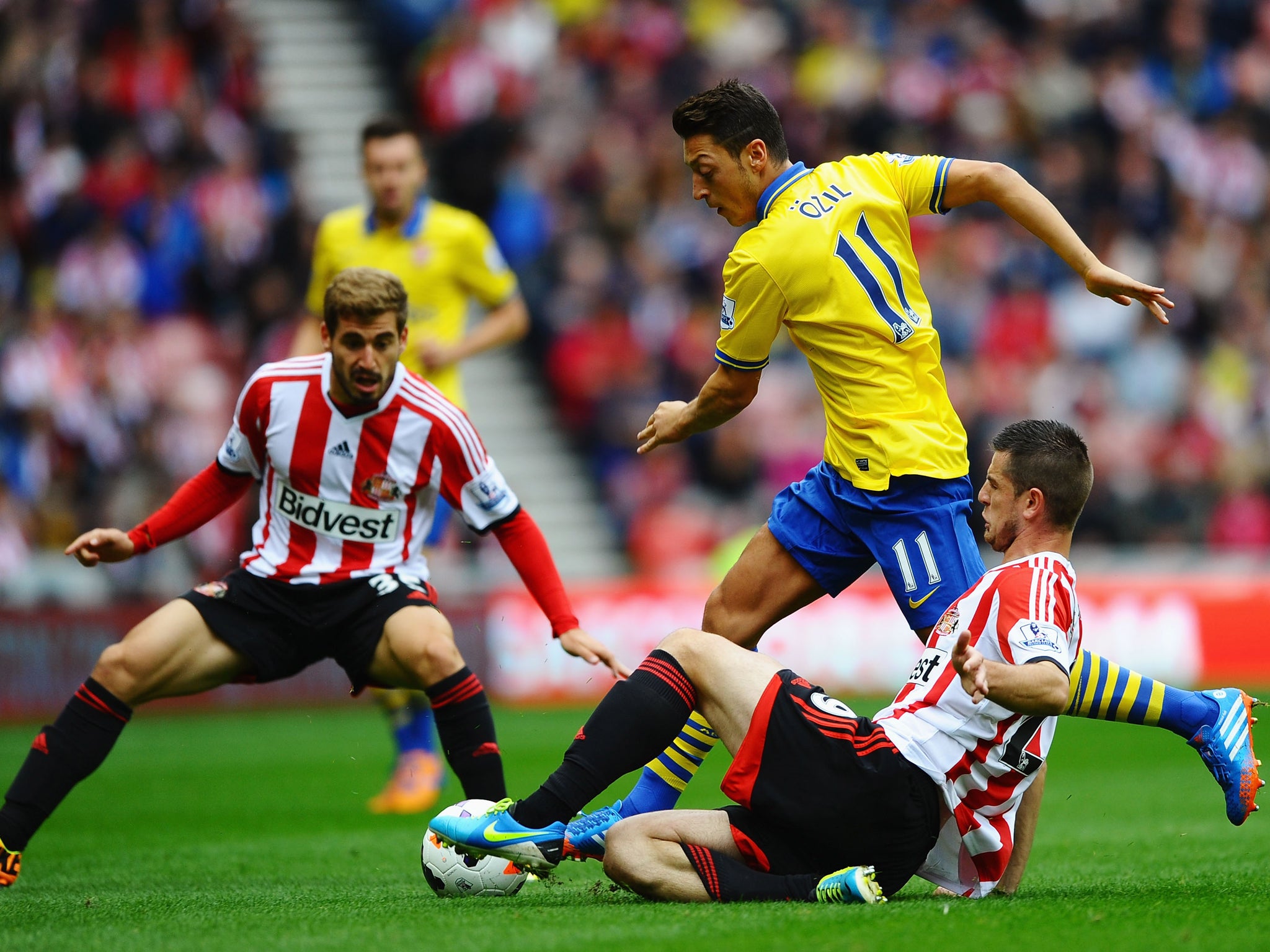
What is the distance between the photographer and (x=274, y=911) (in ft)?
15.0

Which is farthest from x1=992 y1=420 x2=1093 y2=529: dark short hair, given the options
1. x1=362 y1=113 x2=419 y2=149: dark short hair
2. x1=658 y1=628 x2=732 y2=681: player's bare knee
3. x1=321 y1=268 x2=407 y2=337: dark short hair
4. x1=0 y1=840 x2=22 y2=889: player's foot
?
x1=362 y1=113 x2=419 y2=149: dark short hair

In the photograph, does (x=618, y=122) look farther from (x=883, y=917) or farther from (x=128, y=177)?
(x=883, y=917)

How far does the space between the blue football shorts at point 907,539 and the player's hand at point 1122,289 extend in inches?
29.2

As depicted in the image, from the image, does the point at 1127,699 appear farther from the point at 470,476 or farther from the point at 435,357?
the point at 435,357

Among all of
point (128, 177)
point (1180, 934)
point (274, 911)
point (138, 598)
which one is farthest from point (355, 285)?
point (128, 177)

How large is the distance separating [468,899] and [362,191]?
40.7 feet

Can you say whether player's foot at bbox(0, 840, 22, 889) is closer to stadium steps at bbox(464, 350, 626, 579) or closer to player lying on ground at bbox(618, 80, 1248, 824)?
player lying on ground at bbox(618, 80, 1248, 824)

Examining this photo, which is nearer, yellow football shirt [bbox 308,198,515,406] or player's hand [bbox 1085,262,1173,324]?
player's hand [bbox 1085,262,1173,324]

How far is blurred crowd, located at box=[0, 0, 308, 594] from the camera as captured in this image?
1274 centimetres

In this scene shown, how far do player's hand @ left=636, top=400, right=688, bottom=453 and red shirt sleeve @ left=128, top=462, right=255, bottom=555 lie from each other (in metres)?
1.43

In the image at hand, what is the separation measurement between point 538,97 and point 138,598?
6.34 meters

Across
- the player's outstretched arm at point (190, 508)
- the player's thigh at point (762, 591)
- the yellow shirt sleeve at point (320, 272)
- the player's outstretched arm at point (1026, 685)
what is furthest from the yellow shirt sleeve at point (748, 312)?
the yellow shirt sleeve at point (320, 272)

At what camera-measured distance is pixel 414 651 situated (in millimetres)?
5340

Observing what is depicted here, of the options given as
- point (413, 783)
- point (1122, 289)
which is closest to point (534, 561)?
point (1122, 289)
